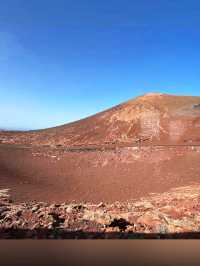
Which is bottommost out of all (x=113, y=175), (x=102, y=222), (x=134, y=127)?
(x=113, y=175)

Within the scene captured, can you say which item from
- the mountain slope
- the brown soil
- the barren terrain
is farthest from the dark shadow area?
the mountain slope

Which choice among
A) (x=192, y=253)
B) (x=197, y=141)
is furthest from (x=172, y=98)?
(x=192, y=253)

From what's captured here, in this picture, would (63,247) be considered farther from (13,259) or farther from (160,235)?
(160,235)

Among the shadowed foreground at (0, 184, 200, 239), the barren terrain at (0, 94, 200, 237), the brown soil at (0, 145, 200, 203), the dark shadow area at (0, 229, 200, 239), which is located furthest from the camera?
the brown soil at (0, 145, 200, 203)

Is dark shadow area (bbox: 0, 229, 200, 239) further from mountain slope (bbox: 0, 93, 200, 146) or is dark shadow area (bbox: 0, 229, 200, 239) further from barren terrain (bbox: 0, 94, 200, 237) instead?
mountain slope (bbox: 0, 93, 200, 146)

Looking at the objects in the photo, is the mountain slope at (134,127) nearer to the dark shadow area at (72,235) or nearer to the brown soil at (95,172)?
the brown soil at (95,172)

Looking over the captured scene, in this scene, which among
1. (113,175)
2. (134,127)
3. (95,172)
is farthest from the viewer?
(134,127)

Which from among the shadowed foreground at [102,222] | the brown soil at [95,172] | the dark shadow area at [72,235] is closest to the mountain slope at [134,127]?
the brown soil at [95,172]

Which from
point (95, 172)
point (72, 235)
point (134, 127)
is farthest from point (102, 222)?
point (134, 127)

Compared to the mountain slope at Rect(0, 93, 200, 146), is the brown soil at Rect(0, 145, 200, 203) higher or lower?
lower

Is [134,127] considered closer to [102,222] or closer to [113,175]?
[113,175]

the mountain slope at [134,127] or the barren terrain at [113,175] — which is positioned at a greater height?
the mountain slope at [134,127]
